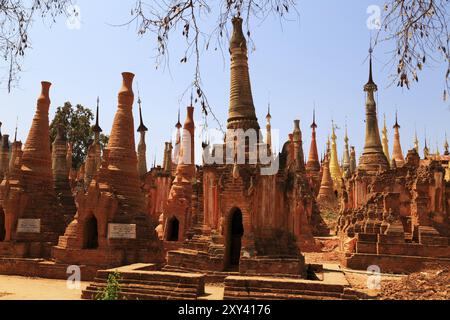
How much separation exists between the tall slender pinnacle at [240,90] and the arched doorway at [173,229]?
326 inches

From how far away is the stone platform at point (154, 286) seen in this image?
10570mm

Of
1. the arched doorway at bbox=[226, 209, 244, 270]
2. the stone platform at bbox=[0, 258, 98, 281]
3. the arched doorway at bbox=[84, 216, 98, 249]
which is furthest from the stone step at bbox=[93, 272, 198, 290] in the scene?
the arched doorway at bbox=[84, 216, 98, 249]

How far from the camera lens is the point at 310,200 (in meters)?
30.5

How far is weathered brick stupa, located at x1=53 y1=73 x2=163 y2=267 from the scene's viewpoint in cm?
1566

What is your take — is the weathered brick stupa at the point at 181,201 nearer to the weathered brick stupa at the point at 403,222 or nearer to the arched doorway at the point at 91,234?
the arched doorway at the point at 91,234

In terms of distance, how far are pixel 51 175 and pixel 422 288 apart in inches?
650

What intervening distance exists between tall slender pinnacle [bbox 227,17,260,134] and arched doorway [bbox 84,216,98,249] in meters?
6.49

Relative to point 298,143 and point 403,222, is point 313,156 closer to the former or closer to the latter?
point 298,143

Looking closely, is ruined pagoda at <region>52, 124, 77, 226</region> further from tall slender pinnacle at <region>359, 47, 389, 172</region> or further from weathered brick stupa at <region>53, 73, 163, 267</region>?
tall slender pinnacle at <region>359, 47, 389, 172</region>

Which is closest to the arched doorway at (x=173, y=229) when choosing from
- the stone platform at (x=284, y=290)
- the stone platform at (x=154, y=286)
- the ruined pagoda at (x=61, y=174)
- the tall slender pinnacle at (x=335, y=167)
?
the ruined pagoda at (x=61, y=174)

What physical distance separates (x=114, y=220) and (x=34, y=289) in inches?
152

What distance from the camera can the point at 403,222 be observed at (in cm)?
2059

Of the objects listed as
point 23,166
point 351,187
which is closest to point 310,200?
point 351,187

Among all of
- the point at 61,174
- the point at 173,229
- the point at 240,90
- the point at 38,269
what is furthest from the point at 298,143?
the point at 38,269
